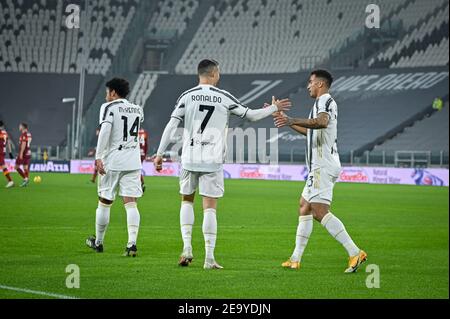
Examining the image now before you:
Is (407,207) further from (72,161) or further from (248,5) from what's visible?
(248,5)

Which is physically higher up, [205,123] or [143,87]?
[143,87]

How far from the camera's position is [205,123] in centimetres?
1069

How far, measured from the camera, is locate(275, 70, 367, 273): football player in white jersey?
10.6 m

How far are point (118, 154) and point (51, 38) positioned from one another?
5153cm

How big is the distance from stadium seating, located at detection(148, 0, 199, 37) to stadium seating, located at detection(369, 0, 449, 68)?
14528mm

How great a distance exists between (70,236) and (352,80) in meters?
41.7

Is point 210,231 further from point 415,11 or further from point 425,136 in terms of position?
point 415,11

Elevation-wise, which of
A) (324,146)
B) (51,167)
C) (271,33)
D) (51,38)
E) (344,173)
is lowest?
(324,146)

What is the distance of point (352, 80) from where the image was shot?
54.4 meters

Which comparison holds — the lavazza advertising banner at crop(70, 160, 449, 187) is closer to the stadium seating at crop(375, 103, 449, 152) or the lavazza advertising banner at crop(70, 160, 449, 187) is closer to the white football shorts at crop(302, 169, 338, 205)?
the stadium seating at crop(375, 103, 449, 152)

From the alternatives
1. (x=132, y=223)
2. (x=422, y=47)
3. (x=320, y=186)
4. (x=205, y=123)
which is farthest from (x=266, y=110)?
(x=422, y=47)

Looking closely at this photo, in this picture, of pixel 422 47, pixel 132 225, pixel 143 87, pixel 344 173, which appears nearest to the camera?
pixel 132 225

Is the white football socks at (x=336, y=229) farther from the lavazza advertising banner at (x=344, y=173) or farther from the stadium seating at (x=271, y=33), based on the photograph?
the stadium seating at (x=271, y=33)
